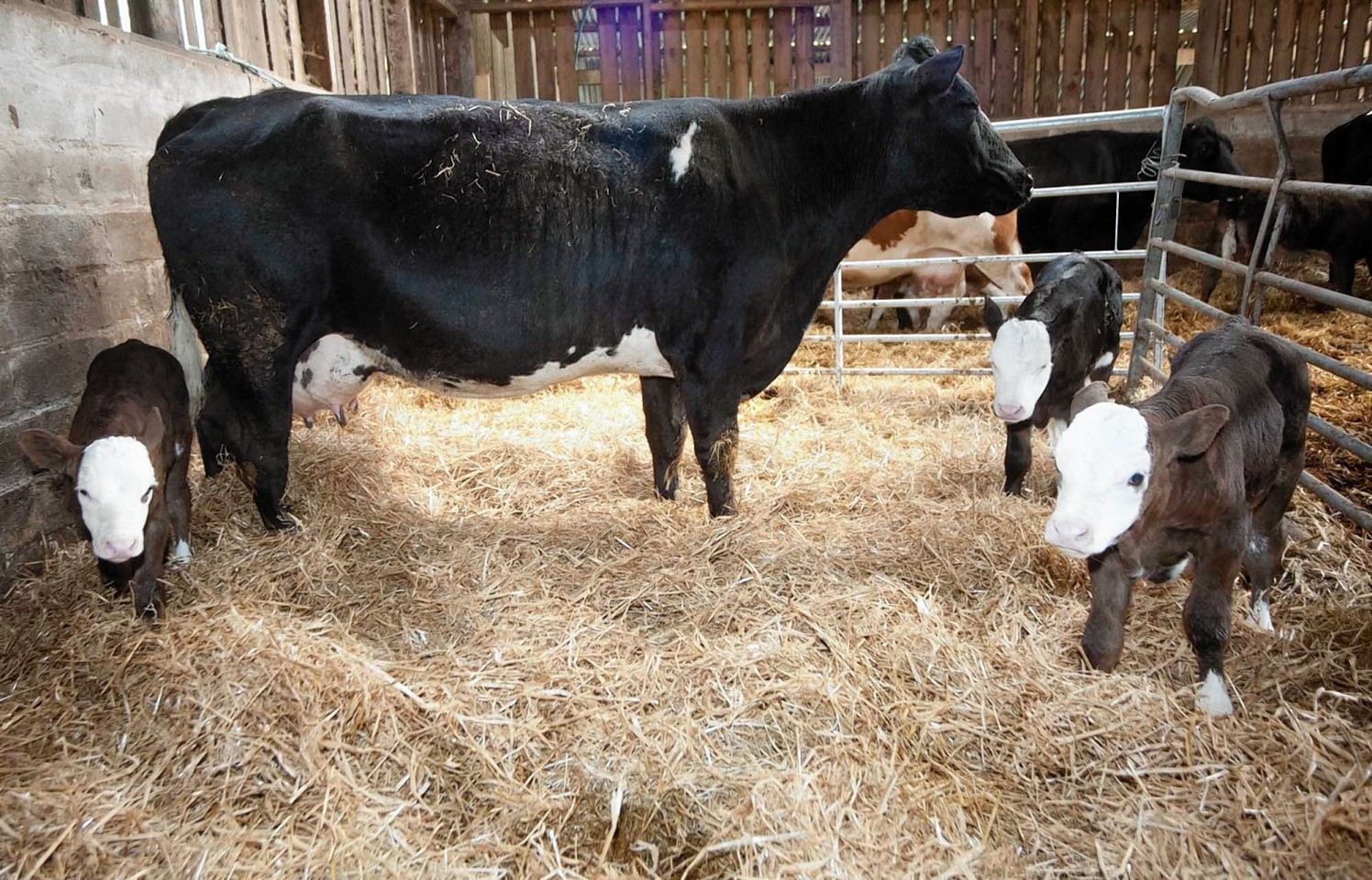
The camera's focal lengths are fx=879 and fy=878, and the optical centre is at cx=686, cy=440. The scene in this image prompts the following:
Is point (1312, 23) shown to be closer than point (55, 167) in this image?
No

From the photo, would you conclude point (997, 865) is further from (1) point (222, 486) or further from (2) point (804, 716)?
(1) point (222, 486)

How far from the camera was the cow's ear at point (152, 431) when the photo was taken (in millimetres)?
3244

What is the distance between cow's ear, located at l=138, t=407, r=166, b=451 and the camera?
10.6 ft

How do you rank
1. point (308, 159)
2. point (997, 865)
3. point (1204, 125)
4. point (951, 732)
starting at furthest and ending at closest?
point (1204, 125) < point (308, 159) < point (951, 732) < point (997, 865)

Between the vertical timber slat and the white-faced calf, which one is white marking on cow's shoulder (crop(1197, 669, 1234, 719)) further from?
the vertical timber slat

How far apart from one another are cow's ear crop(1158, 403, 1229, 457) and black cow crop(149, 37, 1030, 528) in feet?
6.08

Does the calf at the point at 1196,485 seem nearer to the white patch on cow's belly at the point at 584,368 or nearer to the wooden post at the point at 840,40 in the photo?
the white patch on cow's belly at the point at 584,368

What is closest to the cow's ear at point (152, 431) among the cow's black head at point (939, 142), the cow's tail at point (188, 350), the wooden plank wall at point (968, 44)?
the cow's tail at point (188, 350)

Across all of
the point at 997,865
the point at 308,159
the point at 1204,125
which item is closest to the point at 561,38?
the point at 1204,125

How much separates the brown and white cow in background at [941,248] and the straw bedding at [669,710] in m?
3.94

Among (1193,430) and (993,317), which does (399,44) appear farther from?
(1193,430)

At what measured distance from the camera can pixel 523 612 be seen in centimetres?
323

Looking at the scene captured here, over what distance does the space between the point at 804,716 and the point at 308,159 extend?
278cm

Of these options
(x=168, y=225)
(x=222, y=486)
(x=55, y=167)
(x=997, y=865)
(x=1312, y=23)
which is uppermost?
(x=1312, y=23)
